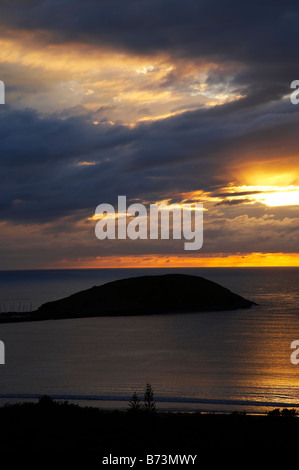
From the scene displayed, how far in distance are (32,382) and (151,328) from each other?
1998 inches

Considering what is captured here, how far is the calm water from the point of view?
137ft

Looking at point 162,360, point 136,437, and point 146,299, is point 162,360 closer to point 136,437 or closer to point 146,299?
point 136,437

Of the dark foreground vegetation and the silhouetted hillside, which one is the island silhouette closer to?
the silhouetted hillside

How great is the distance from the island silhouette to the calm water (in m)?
6.71

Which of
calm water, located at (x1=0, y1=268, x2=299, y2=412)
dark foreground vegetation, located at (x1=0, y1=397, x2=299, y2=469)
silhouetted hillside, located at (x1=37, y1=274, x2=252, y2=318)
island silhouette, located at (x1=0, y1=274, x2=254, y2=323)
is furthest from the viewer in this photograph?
silhouetted hillside, located at (x1=37, y1=274, x2=252, y2=318)

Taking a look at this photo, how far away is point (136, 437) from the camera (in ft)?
69.6

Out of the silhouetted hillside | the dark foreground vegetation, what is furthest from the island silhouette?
the dark foreground vegetation

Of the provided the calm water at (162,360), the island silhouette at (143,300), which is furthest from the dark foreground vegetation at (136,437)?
the island silhouette at (143,300)

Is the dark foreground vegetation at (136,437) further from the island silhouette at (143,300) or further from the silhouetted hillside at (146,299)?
the silhouetted hillside at (146,299)

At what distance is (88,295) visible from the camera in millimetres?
124875

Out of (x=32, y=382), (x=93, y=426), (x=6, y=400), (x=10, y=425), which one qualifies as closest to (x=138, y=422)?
(x=93, y=426)

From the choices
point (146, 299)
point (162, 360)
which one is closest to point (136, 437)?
point (162, 360)

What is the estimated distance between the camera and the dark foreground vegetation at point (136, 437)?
1839 cm
